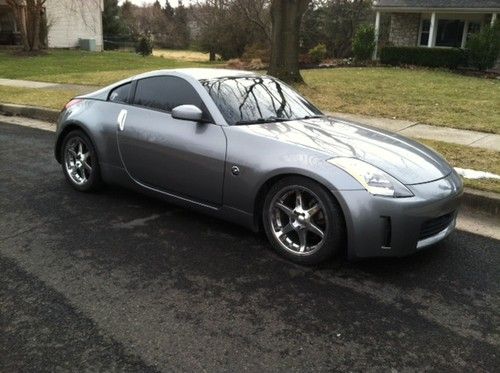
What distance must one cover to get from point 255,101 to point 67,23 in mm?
36839

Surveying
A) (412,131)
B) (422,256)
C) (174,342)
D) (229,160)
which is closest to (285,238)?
(229,160)

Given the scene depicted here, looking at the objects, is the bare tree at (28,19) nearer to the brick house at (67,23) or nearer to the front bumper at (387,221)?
the brick house at (67,23)

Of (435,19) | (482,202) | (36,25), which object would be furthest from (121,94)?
(36,25)

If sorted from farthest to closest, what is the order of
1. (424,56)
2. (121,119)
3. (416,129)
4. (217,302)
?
(424,56) < (416,129) < (121,119) < (217,302)

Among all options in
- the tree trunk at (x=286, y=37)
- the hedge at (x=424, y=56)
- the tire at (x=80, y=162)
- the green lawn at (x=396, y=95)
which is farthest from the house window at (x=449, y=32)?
the tire at (x=80, y=162)

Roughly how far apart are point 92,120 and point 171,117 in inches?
42.7

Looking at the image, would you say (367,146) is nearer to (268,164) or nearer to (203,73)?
(268,164)

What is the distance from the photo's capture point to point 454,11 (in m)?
25.5

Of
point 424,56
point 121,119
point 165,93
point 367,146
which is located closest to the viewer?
point 367,146

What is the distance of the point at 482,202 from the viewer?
5184 mm

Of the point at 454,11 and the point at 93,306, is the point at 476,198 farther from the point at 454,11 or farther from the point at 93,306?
the point at 454,11

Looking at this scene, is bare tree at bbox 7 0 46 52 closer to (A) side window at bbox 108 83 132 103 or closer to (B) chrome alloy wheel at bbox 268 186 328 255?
(A) side window at bbox 108 83 132 103

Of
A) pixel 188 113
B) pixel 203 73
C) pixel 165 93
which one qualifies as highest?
pixel 203 73

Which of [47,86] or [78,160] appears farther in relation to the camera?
[47,86]
